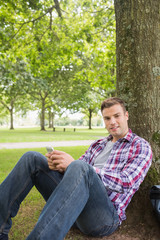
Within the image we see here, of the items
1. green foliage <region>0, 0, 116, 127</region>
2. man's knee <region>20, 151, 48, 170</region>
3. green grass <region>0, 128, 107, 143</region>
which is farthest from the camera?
green grass <region>0, 128, 107, 143</region>

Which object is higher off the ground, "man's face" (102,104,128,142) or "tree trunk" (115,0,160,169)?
"tree trunk" (115,0,160,169)

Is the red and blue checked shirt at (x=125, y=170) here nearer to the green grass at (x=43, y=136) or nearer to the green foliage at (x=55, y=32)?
the green foliage at (x=55, y=32)

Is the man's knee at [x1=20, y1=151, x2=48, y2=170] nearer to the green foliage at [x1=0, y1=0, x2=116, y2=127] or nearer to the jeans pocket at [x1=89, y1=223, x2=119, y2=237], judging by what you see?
the jeans pocket at [x1=89, y1=223, x2=119, y2=237]

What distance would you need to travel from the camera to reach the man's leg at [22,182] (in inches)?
87.4

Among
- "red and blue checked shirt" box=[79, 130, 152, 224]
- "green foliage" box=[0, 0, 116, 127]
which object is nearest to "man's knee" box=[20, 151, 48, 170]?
"red and blue checked shirt" box=[79, 130, 152, 224]

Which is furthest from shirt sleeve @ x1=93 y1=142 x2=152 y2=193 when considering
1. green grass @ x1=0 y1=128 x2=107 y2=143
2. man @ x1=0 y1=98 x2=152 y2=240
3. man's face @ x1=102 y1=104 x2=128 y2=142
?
green grass @ x1=0 y1=128 x2=107 y2=143

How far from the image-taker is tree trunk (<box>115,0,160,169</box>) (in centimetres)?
306

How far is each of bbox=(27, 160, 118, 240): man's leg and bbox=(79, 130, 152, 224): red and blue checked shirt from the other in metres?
0.10

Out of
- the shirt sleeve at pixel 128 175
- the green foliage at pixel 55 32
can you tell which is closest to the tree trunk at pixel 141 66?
the shirt sleeve at pixel 128 175

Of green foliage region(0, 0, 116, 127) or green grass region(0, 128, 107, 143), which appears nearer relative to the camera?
green foliage region(0, 0, 116, 127)

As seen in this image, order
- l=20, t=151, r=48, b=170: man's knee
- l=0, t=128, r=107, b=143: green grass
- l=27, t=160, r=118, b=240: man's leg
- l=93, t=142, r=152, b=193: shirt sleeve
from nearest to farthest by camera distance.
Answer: l=27, t=160, r=118, b=240: man's leg → l=93, t=142, r=152, b=193: shirt sleeve → l=20, t=151, r=48, b=170: man's knee → l=0, t=128, r=107, b=143: green grass

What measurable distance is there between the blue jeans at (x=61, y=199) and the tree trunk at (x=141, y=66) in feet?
4.21

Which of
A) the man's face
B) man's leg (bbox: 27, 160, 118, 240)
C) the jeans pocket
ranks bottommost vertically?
the jeans pocket

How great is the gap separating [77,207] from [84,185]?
0.19 metres
